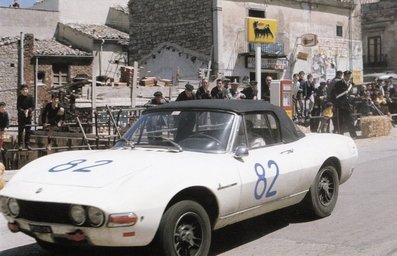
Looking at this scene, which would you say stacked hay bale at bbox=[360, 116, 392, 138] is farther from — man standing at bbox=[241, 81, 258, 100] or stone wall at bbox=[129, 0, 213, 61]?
stone wall at bbox=[129, 0, 213, 61]

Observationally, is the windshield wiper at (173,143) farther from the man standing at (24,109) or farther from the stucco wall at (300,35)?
the stucco wall at (300,35)

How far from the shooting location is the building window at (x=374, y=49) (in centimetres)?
4459

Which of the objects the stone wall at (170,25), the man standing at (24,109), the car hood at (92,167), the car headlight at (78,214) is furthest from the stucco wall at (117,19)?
the car headlight at (78,214)

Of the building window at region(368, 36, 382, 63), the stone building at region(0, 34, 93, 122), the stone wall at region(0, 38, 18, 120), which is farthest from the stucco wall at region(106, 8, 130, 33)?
the building window at region(368, 36, 382, 63)

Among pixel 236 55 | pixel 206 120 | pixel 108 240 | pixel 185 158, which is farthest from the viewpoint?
pixel 236 55

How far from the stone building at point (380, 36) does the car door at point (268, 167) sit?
40.1 m

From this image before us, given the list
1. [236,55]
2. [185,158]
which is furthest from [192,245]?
[236,55]

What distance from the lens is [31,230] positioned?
4.38 meters

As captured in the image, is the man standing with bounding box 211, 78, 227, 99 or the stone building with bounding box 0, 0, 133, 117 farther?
the stone building with bounding box 0, 0, 133, 117

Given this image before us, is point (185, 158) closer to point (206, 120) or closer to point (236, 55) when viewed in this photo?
point (206, 120)

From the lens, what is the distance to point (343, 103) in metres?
14.7

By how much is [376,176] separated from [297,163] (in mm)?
4056

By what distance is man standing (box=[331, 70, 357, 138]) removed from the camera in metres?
14.6

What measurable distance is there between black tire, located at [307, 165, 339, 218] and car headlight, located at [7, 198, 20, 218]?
126 inches
